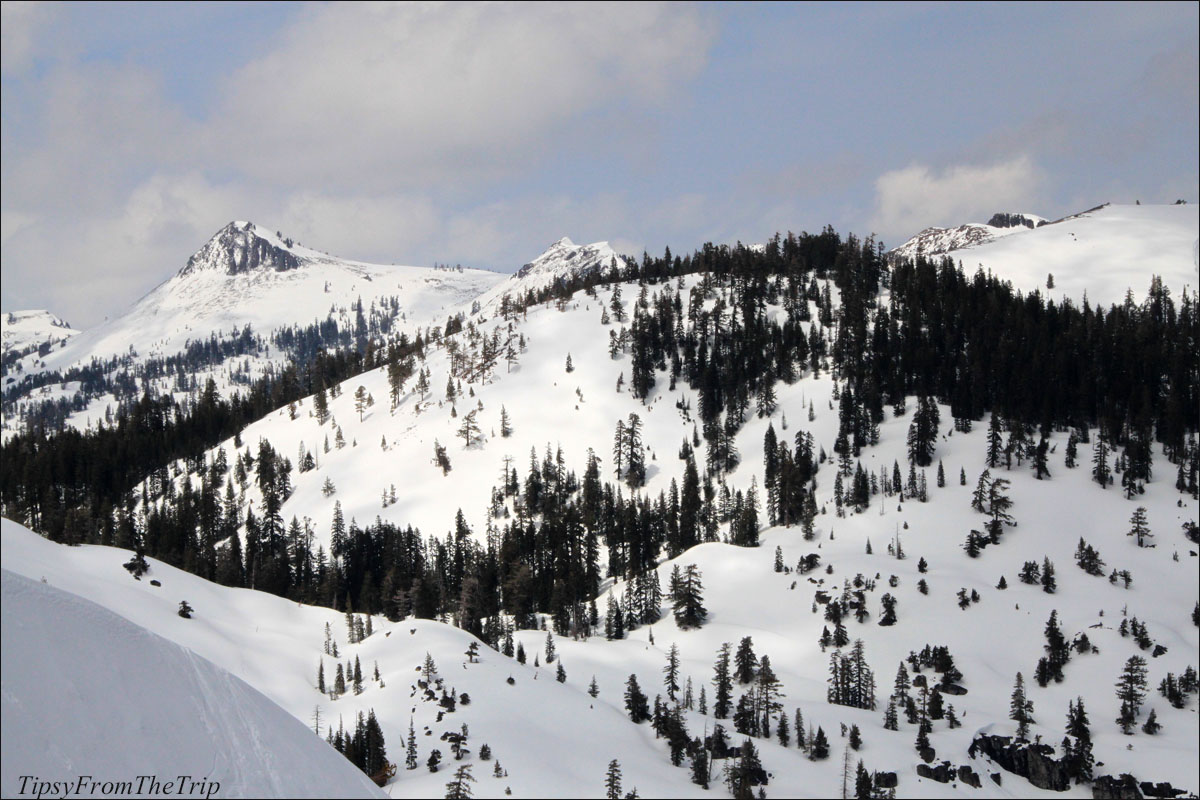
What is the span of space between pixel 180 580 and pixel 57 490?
302 ft

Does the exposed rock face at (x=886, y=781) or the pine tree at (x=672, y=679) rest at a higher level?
the pine tree at (x=672, y=679)

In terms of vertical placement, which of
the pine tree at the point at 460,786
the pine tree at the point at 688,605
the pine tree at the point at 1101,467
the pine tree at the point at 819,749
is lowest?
the pine tree at the point at 819,749

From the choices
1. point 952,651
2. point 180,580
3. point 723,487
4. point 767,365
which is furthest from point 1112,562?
point 180,580

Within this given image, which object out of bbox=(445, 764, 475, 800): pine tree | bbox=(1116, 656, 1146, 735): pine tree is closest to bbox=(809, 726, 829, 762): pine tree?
bbox=(445, 764, 475, 800): pine tree

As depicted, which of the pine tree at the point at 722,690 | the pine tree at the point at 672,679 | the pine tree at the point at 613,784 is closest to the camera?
the pine tree at the point at 613,784

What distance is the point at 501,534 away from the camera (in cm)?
14050

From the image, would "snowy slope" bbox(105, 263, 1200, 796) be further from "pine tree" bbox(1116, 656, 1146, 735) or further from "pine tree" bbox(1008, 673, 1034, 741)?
"pine tree" bbox(1116, 656, 1146, 735)

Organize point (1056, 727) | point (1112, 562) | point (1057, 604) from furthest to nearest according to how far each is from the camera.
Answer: point (1112, 562) → point (1057, 604) → point (1056, 727)

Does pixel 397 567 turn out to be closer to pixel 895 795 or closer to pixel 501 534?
pixel 501 534

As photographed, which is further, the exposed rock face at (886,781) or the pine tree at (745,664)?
the pine tree at (745,664)

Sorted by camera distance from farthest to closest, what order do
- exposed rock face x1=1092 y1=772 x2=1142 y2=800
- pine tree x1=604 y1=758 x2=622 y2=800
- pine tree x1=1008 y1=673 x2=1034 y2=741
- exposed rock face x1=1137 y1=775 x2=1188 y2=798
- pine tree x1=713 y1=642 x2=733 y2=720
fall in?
pine tree x1=713 y1=642 x2=733 y2=720, pine tree x1=1008 y1=673 x2=1034 y2=741, exposed rock face x1=1092 y1=772 x2=1142 y2=800, exposed rock face x1=1137 y1=775 x2=1188 y2=798, pine tree x1=604 y1=758 x2=622 y2=800

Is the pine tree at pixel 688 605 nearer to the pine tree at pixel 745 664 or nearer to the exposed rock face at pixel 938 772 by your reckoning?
the pine tree at pixel 745 664

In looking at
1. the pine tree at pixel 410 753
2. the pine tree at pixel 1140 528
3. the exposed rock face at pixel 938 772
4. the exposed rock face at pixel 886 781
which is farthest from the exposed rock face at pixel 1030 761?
the pine tree at pixel 1140 528

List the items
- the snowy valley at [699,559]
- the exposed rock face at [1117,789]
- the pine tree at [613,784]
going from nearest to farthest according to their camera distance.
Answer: the pine tree at [613,784] → the snowy valley at [699,559] → the exposed rock face at [1117,789]
